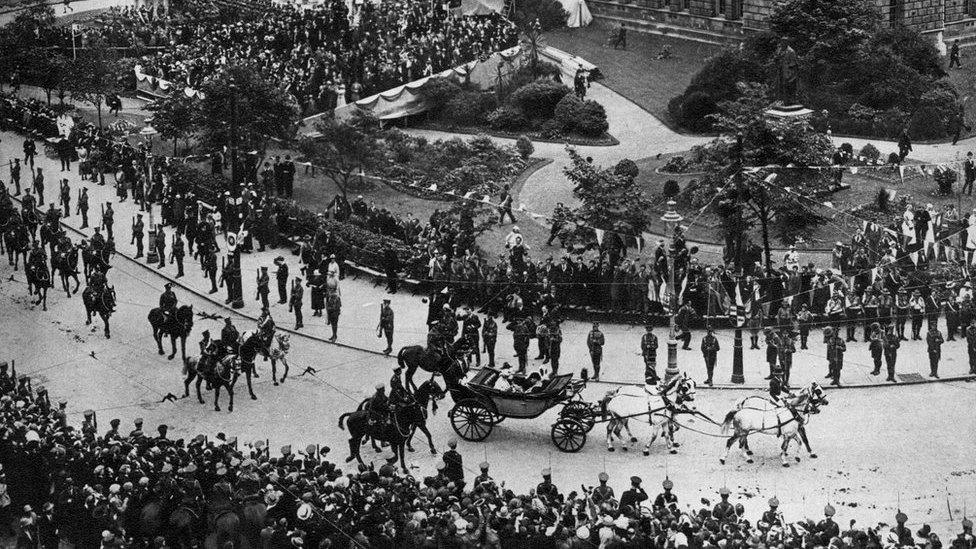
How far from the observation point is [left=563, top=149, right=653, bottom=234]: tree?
1604 inches

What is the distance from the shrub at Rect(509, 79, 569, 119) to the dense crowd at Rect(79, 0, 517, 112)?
4775mm

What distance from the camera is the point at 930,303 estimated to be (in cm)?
3503

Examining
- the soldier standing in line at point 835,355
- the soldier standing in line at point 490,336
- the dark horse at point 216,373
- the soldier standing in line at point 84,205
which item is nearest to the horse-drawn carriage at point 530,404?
the soldier standing in line at point 490,336

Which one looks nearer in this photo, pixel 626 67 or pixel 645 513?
pixel 645 513

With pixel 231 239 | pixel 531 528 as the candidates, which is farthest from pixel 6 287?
pixel 531 528

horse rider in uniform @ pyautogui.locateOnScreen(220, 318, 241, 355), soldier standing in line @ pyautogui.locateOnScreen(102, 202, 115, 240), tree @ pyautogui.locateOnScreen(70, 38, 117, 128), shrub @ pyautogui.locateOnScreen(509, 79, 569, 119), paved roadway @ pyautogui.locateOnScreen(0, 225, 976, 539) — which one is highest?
tree @ pyautogui.locateOnScreen(70, 38, 117, 128)

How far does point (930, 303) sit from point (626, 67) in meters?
32.5

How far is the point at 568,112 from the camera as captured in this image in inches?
2238

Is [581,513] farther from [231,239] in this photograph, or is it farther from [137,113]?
[137,113]

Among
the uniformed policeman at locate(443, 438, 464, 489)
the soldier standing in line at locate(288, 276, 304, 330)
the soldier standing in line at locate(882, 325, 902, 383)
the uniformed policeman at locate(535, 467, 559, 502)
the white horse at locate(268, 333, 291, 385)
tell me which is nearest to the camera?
the uniformed policeman at locate(535, 467, 559, 502)

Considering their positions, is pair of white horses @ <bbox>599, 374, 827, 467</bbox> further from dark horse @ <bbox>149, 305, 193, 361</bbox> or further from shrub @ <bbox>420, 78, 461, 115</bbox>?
shrub @ <bbox>420, 78, 461, 115</bbox>

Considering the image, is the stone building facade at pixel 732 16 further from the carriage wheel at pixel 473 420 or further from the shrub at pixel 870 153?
the carriage wheel at pixel 473 420

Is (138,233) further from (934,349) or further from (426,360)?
(934,349)

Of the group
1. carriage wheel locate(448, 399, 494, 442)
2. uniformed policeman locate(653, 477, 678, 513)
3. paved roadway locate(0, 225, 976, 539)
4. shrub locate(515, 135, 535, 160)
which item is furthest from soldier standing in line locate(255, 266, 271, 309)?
shrub locate(515, 135, 535, 160)
